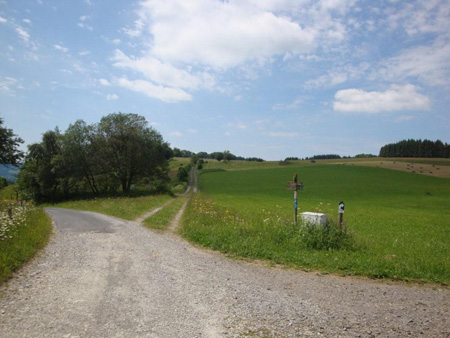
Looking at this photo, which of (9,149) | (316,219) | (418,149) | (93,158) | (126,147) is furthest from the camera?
(418,149)

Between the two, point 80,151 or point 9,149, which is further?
point 80,151

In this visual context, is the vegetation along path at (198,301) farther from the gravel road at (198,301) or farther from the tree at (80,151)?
the tree at (80,151)

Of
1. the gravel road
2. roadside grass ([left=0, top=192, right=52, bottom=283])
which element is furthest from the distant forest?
roadside grass ([left=0, top=192, right=52, bottom=283])

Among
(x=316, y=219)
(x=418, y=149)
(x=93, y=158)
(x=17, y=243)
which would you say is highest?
(x=418, y=149)

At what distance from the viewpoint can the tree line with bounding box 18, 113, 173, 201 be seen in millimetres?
42250

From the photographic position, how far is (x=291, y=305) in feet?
19.2

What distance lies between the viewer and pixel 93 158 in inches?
1654

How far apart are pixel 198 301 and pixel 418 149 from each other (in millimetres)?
142095

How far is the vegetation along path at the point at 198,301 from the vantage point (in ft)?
15.7

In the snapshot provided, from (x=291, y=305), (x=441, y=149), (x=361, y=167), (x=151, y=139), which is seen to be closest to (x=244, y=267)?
(x=291, y=305)

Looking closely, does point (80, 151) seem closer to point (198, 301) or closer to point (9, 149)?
point (9, 149)

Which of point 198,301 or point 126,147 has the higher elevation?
point 126,147

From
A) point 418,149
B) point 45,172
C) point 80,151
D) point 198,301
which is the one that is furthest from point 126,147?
point 418,149

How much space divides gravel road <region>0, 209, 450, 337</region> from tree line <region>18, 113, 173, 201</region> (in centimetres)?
3592
